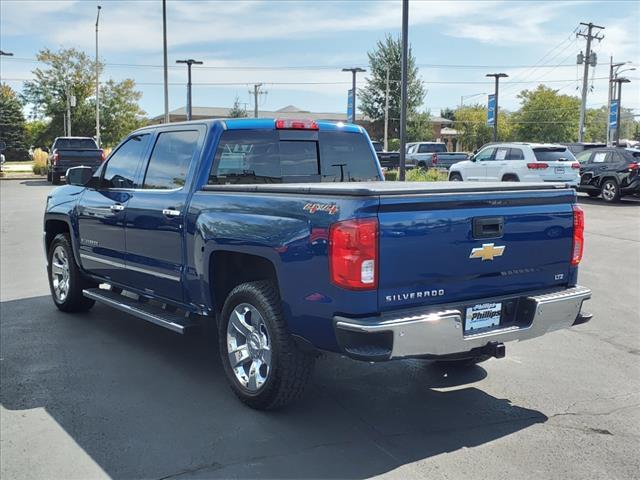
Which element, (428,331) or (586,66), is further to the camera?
(586,66)

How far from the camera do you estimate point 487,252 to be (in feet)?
13.3

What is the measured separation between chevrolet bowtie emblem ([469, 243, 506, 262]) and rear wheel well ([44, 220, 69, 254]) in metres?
5.12

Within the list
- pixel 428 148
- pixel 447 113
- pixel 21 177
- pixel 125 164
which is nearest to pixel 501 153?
pixel 125 164

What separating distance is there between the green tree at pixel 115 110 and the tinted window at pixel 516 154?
46.8 m

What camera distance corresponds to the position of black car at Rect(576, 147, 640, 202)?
20062 millimetres

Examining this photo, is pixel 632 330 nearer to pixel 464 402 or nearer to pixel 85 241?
pixel 464 402

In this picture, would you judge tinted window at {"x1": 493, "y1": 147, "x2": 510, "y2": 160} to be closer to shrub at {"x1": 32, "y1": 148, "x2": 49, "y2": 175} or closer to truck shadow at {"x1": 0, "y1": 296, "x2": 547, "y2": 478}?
truck shadow at {"x1": 0, "y1": 296, "x2": 547, "y2": 478}

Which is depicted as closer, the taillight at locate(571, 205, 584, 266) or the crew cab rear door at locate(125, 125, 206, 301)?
the taillight at locate(571, 205, 584, 266)

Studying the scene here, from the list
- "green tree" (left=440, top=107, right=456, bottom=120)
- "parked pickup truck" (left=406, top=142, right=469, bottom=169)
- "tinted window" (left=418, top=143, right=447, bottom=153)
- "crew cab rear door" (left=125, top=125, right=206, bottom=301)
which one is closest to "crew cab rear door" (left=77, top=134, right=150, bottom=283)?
"crew cab rear door" (left=125, top=125, right=206, bottom=301)

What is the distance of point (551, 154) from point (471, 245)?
1726 cm

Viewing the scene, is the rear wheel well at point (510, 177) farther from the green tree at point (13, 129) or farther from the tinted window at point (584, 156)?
the green tree at point (13, 129)

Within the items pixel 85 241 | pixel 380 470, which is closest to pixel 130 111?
pixel 85 241

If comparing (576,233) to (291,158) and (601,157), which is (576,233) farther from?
(601,157)

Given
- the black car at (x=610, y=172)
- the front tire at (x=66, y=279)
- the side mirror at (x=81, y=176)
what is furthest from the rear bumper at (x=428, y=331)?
the black car at (x=610, y=172)
